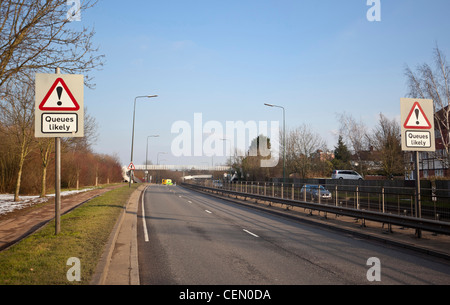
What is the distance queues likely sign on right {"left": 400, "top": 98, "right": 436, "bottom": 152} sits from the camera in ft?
36.9

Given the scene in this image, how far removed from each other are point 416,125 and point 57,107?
10603mm

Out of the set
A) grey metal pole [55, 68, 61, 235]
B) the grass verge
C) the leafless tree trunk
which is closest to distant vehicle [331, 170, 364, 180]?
the leafless tree trunk

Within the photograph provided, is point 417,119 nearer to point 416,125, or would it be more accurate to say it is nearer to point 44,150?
point 416,125

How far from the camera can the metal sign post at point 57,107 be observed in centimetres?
847

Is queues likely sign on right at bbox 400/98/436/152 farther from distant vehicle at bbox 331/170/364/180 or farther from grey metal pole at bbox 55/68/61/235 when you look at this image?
distant vehicle at bbox 331/170/364/180

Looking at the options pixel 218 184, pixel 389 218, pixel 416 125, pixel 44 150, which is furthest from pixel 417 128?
pixel 218 184

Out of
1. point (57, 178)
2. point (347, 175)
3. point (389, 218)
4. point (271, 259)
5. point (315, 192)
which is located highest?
point (57, 178)

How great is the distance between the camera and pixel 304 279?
6547 mm

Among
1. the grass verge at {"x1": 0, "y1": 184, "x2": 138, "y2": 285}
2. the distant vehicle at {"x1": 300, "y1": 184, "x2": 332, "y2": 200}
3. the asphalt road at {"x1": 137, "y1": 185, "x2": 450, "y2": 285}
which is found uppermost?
the distant vehicle at {"x1": 300, "y1": 184, "x2": 332, "y2": 200}

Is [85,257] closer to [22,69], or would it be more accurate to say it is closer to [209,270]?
[209,270]

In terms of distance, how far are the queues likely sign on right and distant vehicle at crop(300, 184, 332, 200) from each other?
6075 millimetres

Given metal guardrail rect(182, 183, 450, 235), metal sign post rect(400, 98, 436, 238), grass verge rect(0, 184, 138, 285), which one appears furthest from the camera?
metal sign post rect(400, 98, 436, 238)

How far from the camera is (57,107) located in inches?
337
